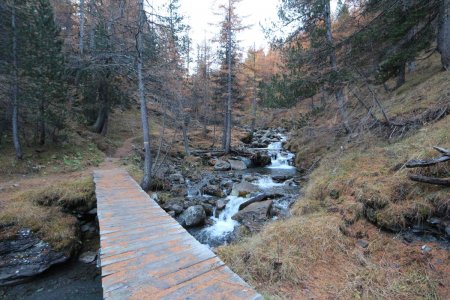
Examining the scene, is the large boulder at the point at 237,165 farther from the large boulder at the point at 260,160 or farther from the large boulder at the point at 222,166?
the large boulder at the point at 260,160

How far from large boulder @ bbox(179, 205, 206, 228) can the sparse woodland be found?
2.13 m

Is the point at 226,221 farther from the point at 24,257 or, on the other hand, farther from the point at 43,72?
the point at 43,72

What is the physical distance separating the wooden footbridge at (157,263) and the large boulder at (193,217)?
2.30 metres

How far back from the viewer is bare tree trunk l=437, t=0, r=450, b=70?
7.64 meters

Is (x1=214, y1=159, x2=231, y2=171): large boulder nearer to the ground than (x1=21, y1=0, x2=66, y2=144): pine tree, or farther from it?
nearer to the ground

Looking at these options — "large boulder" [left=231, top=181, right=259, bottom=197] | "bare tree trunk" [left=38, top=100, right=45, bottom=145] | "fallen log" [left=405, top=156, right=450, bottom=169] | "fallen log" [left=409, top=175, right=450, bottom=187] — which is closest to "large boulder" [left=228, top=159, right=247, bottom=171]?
"large boulder" [left=231, top=181, right=259, bottom=197]

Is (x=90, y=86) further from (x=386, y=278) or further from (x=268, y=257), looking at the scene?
(x=386, y=278)

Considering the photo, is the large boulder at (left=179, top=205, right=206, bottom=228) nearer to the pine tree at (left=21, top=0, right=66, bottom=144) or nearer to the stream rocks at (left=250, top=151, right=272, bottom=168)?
the pine tree at (left=21, top=0, right=66, bottom=144)

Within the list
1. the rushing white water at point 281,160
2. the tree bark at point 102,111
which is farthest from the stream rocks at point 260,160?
the tree bark at point 102,111

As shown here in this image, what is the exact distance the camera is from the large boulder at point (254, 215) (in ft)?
22.1

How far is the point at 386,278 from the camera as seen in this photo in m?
3.22

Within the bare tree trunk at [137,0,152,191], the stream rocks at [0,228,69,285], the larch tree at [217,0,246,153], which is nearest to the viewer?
the stream rocks at [0,228,69,285]

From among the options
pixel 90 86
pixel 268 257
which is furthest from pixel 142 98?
pixel 90 86

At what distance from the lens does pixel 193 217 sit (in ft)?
24.2
